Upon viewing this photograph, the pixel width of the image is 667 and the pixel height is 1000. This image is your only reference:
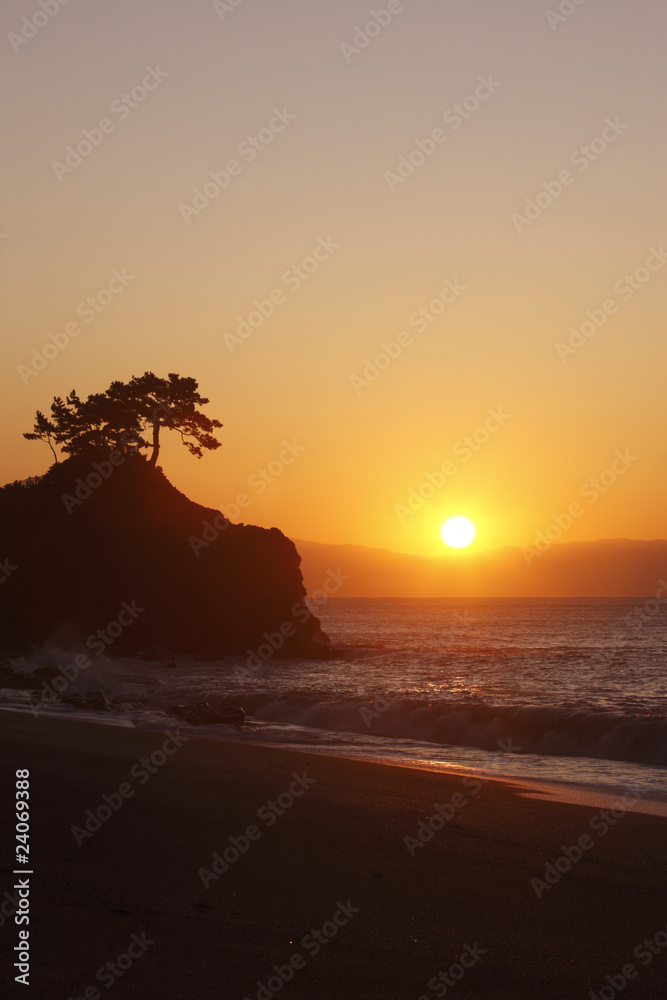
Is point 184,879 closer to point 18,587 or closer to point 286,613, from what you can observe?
point 18,587

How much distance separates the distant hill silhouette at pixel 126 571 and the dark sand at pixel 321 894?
43.7 metres

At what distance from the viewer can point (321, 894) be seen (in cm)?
619

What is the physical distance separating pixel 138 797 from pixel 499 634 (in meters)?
92.2

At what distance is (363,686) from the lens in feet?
118

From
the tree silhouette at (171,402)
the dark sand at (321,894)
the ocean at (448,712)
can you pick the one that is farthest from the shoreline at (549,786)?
the tree silhouette at (171,402)

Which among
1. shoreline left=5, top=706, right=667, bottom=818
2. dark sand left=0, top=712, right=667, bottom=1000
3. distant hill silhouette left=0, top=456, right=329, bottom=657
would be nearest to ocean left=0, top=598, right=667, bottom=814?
shoreline left=5, top=706, right=667, bottom=818

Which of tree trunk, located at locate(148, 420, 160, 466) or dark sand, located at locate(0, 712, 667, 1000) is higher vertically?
tree trunk, located at locate(148, 420, 160, 466)

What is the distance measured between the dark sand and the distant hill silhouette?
43.7m

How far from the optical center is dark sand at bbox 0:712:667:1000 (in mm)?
4742

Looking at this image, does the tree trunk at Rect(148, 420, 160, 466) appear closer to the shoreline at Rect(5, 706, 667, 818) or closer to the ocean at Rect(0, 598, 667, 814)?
the ocean at Rect(0, 598, 667, 814)

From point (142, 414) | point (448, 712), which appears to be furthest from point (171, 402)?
point (448, 712)

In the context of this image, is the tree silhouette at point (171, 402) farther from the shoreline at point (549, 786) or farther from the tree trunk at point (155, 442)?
the shoreline at point (549, 786)

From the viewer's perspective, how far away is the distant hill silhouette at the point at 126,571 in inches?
2044

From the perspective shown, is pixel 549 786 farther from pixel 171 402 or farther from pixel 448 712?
pixel 171 402
